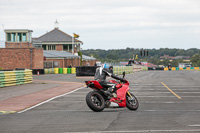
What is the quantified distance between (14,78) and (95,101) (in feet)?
60.5

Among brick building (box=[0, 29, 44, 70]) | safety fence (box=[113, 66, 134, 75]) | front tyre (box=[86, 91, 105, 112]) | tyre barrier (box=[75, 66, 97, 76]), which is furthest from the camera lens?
brick building (box=[0, 29, 44, 70])

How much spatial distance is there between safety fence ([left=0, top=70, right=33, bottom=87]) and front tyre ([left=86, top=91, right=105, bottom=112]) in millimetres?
16424

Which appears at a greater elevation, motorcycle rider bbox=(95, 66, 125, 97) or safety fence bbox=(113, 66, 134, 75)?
motorcycle rider bbox=(95, 66, 125, 97)

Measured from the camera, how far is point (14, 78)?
29922 mm

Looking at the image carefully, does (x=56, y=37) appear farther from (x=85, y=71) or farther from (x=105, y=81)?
(x=105, y=81)

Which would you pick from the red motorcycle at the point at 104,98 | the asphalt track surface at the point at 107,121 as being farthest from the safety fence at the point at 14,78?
the red motorcycle at the point at 104,98

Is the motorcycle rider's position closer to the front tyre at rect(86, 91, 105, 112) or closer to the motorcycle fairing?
the motorcycle fairing

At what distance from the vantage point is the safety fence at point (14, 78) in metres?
28.1

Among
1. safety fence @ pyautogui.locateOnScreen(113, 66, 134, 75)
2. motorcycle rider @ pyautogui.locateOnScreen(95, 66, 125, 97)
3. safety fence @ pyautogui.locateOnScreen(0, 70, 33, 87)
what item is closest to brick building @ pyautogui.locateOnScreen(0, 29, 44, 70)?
safety fence @ pyautogui.locateOnScreen(113, 66, 134, 75)

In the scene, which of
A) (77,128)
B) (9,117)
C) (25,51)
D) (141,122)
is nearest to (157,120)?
(141,122)

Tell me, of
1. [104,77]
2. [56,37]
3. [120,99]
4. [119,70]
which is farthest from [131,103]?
[56,37]

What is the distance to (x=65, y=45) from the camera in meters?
101

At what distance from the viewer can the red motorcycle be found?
12.5 m

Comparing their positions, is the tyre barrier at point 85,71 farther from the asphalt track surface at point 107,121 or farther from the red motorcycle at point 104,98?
the red motorcycle at point 104,98
